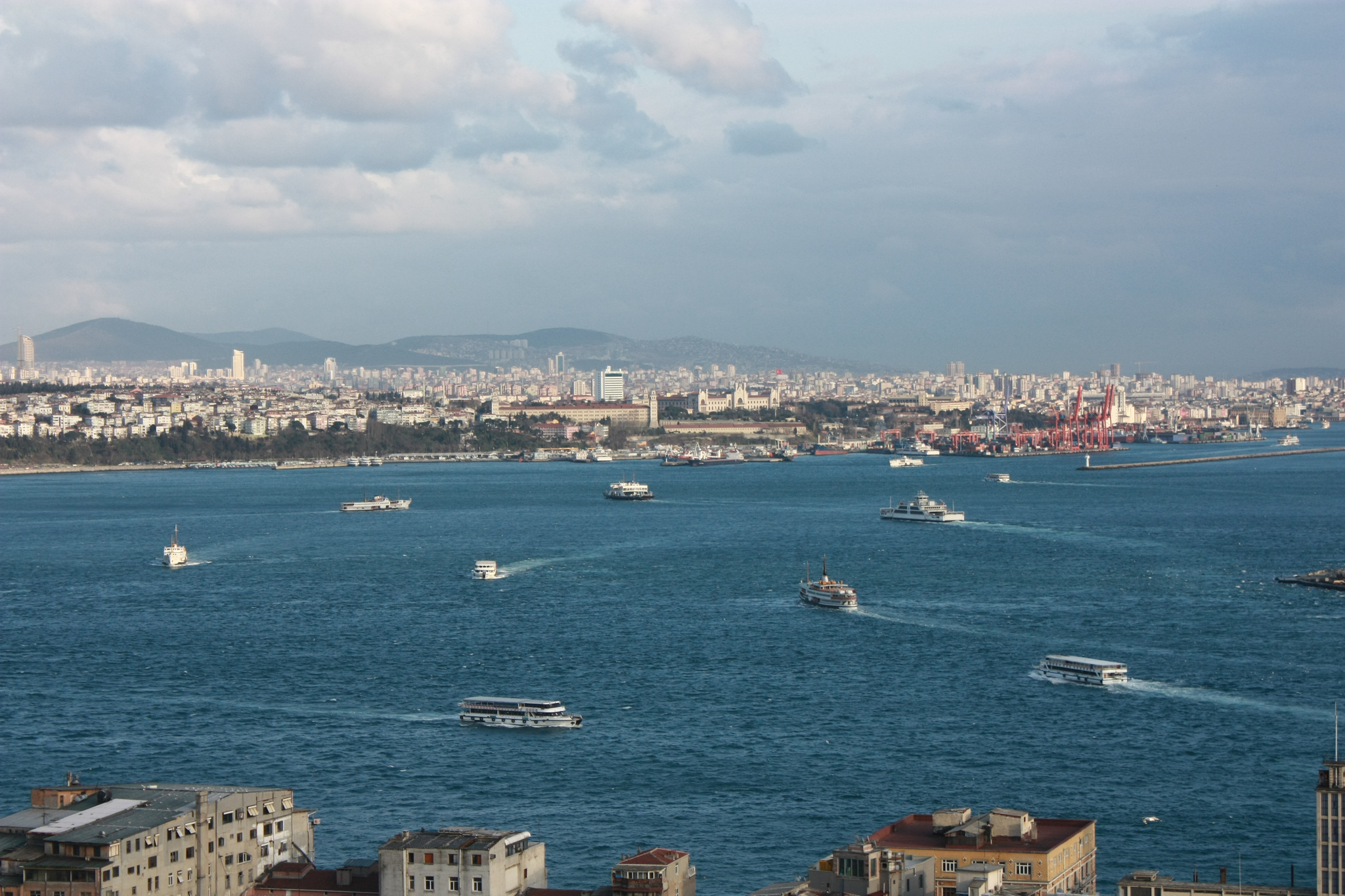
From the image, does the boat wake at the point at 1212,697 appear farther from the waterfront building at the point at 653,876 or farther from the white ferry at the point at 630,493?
the white ferry at the point at 630,493

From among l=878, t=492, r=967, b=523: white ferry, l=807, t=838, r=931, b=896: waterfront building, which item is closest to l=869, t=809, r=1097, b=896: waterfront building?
l=807, t=838, r=931, b=896: waterfront building

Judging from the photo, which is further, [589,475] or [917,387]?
[917,387]

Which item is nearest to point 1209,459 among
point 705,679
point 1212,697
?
point 1212,697

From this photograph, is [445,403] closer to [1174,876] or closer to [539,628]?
[539,628]

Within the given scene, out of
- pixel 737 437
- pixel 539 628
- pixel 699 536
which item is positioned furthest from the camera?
pixel 737 437

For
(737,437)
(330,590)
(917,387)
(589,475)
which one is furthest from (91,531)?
(917,387)
